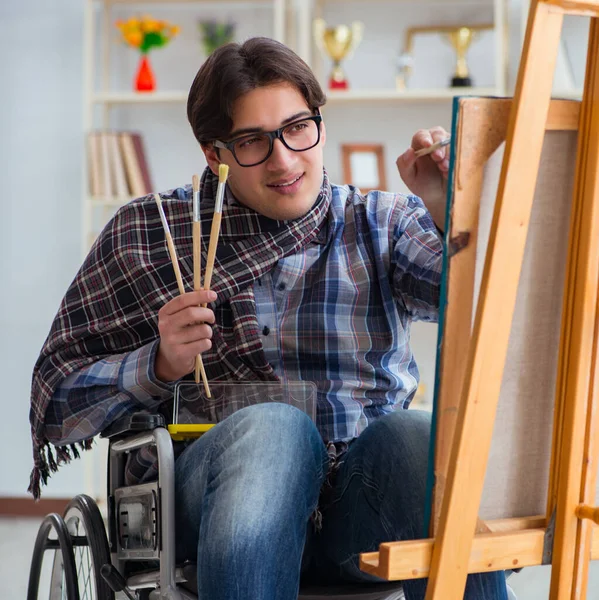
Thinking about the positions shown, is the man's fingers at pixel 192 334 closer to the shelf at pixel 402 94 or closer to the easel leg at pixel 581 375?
the easel leg at pixel 581 375

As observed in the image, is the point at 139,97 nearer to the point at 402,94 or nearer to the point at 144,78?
the point at 144,78

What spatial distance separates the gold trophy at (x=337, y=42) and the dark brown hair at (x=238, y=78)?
2.16m

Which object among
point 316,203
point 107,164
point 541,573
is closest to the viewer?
point 316,203

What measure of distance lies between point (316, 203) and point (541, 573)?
2.00 metres

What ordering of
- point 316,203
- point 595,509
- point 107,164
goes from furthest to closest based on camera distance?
point 107,164, point 316,203, point 595,509

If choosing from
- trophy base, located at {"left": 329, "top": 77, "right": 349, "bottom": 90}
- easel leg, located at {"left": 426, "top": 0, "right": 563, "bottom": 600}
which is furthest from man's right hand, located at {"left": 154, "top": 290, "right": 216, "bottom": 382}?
trophy base, located at {"left": 329, "top": 77, "right": 349, "bottom": 90}

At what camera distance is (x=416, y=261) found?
1547mm

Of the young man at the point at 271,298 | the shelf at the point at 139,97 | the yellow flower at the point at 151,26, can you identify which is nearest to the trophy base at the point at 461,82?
the shelf at the point at 139,97

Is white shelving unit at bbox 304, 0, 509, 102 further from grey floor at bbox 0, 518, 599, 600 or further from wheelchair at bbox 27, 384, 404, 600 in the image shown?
wheelchair at bbox 27, 384, 404, 600

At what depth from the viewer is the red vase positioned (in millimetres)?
Answer: 3773

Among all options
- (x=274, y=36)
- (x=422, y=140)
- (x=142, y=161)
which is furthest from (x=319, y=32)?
(x=422, y=140)

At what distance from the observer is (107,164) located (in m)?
3.71

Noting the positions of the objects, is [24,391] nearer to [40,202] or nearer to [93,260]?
[40,202]

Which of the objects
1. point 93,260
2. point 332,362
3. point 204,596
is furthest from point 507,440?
point 93,260
